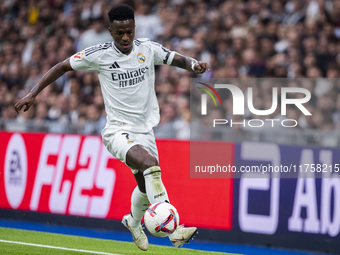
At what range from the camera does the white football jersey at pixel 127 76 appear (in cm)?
728

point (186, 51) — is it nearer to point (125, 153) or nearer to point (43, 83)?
point (43, 83)

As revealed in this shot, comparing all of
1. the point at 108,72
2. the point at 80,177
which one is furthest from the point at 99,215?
the point at 108,72

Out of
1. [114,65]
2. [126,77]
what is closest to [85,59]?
[114,65]

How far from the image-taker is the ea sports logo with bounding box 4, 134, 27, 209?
11.9 meters

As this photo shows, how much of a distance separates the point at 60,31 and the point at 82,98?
11.0 feet

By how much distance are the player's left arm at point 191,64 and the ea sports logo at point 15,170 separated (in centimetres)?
538

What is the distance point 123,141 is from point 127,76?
0.73 m

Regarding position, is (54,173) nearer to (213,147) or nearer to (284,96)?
(213,147)

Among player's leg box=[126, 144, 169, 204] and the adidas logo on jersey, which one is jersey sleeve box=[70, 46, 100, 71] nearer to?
the adidas logo on jersey

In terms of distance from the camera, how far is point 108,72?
24.0ft

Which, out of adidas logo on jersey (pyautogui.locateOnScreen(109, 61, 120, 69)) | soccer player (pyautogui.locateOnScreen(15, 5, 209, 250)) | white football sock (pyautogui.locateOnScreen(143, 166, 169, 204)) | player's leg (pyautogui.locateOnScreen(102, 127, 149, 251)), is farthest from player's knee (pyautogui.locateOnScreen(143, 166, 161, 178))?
adidas logo on jersey (pyautogui.locateOnScreen(109, 61, 120, 69))

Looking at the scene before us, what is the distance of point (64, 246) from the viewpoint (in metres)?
9.02

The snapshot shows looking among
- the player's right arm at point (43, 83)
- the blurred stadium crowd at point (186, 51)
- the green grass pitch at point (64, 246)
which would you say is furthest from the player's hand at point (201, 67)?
the blurred stadium crowd at point (186, 51)

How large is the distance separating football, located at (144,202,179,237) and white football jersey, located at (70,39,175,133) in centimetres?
114
